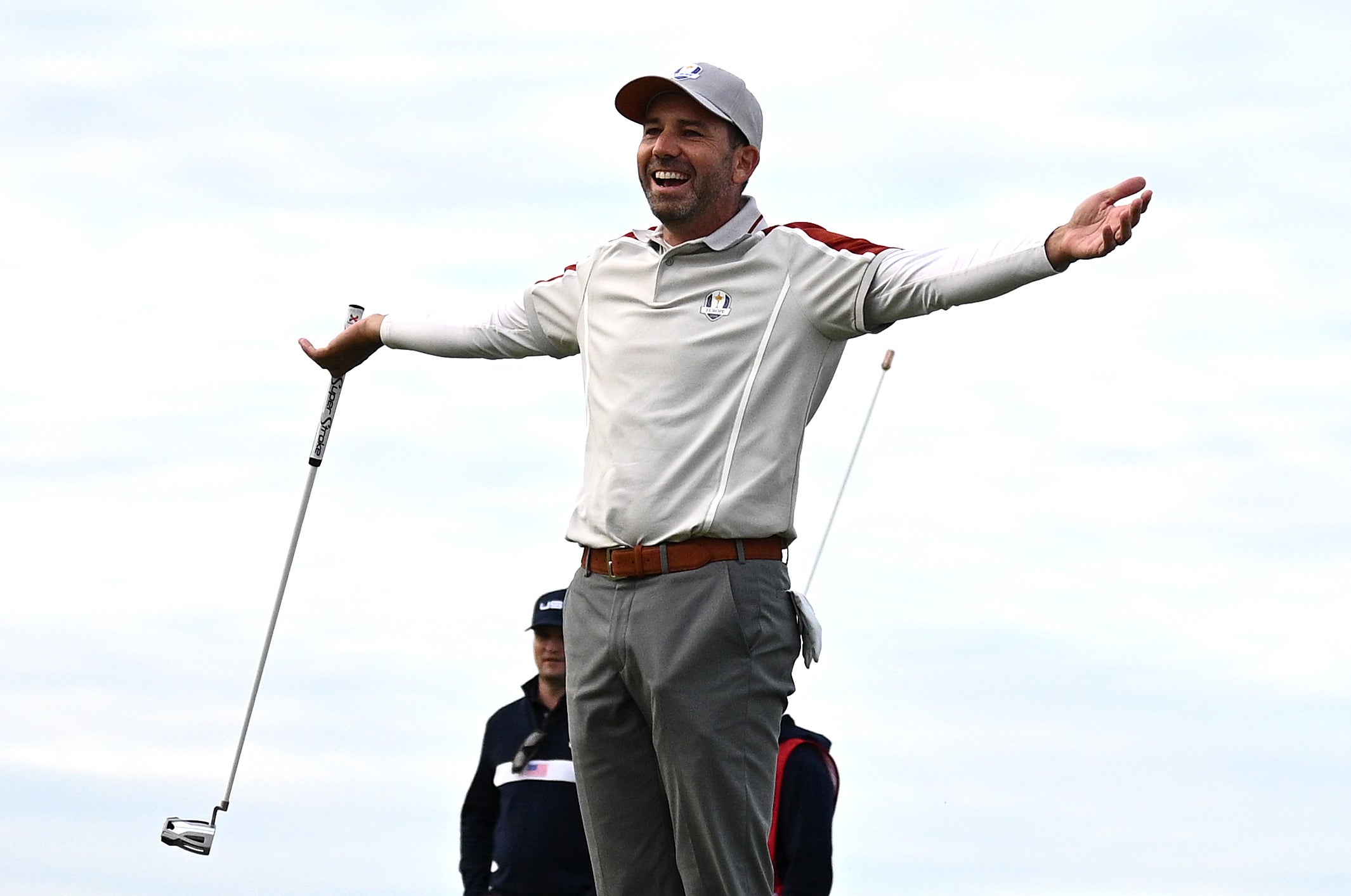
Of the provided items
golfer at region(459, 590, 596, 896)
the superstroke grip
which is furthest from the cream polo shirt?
golfer at region(459, 590, 596, 896)

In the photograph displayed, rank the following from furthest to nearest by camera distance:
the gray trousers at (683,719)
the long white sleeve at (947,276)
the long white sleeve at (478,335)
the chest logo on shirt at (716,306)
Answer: the long white sleeve at (478,335) < the chest logo on shirt at (716,306) < the gray trousers at (683,719) < the long white sleeve at (947,276)

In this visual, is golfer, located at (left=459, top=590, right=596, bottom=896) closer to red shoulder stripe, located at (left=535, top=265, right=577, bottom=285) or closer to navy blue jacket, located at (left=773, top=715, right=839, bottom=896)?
navy blue jacket, located at (left=773, top=715, right=839, bottom=896)

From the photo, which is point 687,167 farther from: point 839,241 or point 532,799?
point 532,799

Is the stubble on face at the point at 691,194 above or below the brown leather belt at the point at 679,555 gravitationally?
above

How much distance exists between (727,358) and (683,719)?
0.90 meters

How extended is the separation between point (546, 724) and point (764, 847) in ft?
11.9

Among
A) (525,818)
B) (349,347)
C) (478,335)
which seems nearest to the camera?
(478,335)

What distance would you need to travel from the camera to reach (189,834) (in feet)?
22.1

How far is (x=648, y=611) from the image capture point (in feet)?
16.1

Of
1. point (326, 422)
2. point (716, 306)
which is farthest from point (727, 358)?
point (326, 422)

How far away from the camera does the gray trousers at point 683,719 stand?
4.88 metres

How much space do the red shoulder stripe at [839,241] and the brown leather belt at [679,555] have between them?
77 centimetres

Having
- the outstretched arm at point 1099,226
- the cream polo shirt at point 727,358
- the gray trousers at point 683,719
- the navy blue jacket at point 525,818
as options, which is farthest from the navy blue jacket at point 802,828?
the outstretched arm at point 1099,226

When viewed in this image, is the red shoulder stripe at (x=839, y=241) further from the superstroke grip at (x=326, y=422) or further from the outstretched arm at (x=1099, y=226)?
the superstroke grip at (x=326, y=422)
